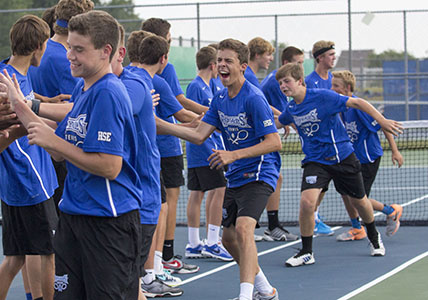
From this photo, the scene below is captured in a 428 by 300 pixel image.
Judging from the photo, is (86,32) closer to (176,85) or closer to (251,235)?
(251,235)

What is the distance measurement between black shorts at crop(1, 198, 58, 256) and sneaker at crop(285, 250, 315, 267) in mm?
2756

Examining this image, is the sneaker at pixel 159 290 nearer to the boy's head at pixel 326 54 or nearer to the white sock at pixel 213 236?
the white sock at pixel 213 236

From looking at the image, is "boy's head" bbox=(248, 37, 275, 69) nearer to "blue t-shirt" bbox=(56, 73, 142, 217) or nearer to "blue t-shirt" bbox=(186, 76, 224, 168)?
"blue t-shirt" bbox=(186, 76, 224, 168)

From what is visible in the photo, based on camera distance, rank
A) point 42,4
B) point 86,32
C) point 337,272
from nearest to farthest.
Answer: point 86,32, point 337,272, point 42,4

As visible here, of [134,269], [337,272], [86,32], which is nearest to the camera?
[86,32]

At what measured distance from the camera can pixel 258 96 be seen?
220 inches

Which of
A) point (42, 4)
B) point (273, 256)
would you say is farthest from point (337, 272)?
point (42, 4)

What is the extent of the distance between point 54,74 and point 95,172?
2008mm

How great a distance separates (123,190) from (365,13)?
13.8m

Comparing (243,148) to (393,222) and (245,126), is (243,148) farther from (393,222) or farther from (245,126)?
(393,222)

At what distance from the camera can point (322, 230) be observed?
859 cm

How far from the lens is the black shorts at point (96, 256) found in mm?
3574

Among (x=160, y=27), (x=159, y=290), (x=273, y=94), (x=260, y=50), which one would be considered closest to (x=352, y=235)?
(x=273, y=94)

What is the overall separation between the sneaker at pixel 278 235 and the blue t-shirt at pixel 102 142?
4666 millimetres
